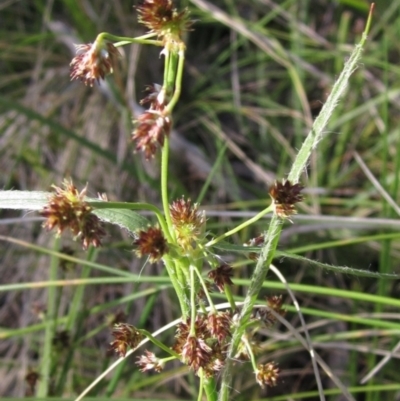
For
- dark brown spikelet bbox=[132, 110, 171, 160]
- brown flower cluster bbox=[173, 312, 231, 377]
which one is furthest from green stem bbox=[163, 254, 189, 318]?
dark brown spikelet bbox=[132, 110, 171, 160]

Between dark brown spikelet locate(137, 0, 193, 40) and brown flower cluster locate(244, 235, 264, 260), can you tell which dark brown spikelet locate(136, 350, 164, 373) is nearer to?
brown flower cluster locate(244, 235, 264, 260)

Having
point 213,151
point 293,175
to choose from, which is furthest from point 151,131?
point 213,151

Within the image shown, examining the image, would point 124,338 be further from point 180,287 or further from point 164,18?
point 164,18

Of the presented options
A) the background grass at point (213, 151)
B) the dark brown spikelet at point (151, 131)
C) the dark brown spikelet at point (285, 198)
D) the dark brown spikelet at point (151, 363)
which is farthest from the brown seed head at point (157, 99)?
the background grass at point (213, 151)

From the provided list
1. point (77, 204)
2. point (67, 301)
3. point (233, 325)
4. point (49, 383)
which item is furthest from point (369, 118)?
point (77, 204)

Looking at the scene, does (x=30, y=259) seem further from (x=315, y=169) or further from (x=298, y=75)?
(x=298, y=75)
